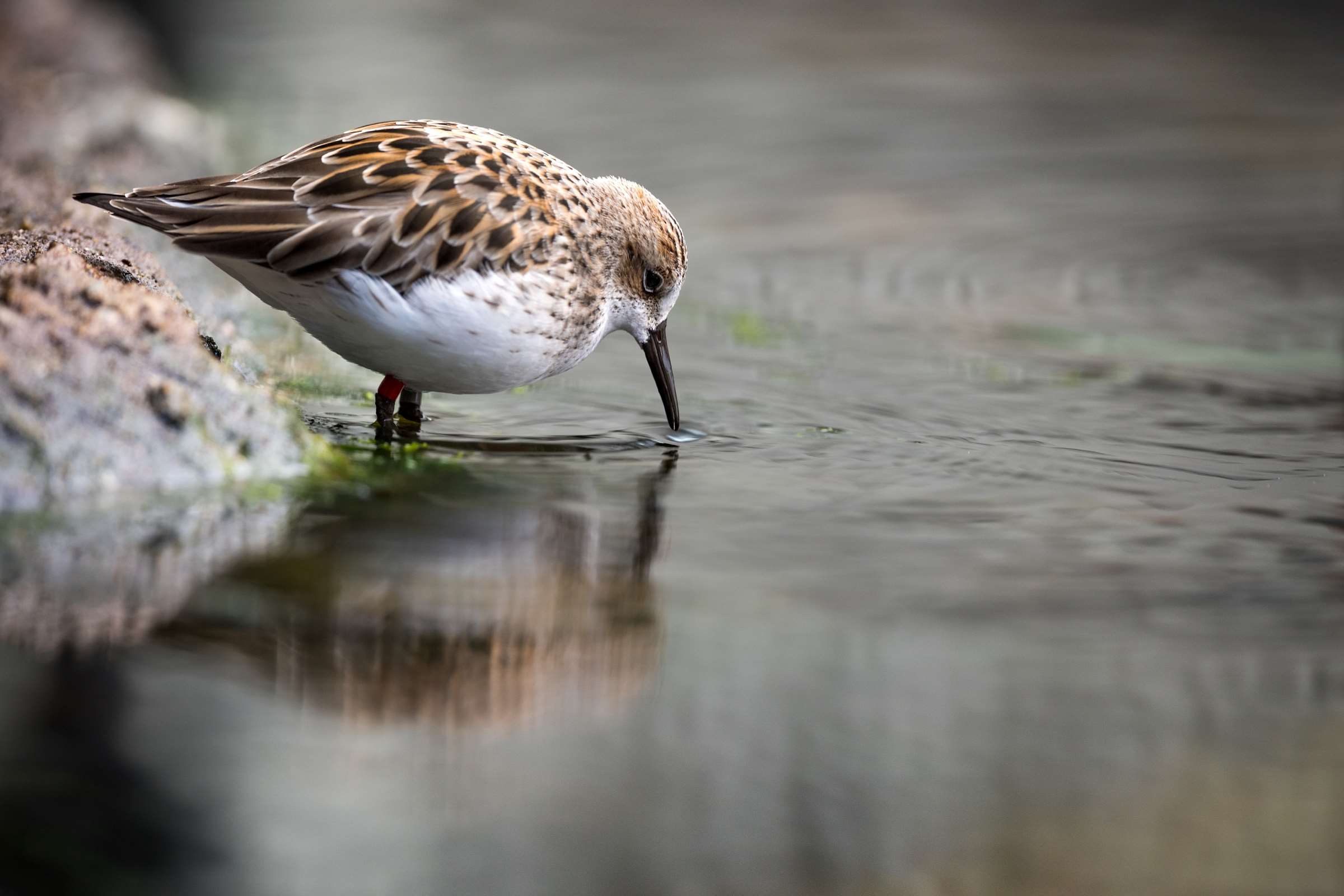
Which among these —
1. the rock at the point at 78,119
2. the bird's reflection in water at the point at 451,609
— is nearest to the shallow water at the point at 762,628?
the bird's reflection in water at the point at 451,609

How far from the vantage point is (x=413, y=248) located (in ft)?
17.8

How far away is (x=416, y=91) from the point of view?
53.0ft

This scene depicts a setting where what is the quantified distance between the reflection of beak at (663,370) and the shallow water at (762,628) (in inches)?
5.4

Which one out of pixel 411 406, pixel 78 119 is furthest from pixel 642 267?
pixel 78 119

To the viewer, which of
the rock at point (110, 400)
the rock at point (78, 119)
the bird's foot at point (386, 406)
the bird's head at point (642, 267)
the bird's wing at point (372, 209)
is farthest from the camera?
the rock at point (78, 119)

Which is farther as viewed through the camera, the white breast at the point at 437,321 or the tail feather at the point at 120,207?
the tail feather at the point at 120,207

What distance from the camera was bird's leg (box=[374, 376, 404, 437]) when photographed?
6047 millimetres

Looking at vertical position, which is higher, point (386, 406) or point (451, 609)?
point (386, 406)

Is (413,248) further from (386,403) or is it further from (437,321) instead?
(386,403)

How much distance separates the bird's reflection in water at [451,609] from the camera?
145 inches

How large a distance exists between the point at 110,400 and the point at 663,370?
101 inches

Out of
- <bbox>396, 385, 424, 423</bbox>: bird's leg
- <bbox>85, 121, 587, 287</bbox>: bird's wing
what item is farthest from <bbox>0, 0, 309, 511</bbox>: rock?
<bbox>396, 385, 424, 423</bbox>: bird's leg

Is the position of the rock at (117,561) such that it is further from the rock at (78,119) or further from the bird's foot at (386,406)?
the rock at (78,119)

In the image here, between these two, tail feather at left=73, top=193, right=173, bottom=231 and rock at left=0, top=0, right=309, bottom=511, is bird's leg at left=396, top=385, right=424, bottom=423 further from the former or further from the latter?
tail feather at left=73, top=193, right=173, bottom=231
